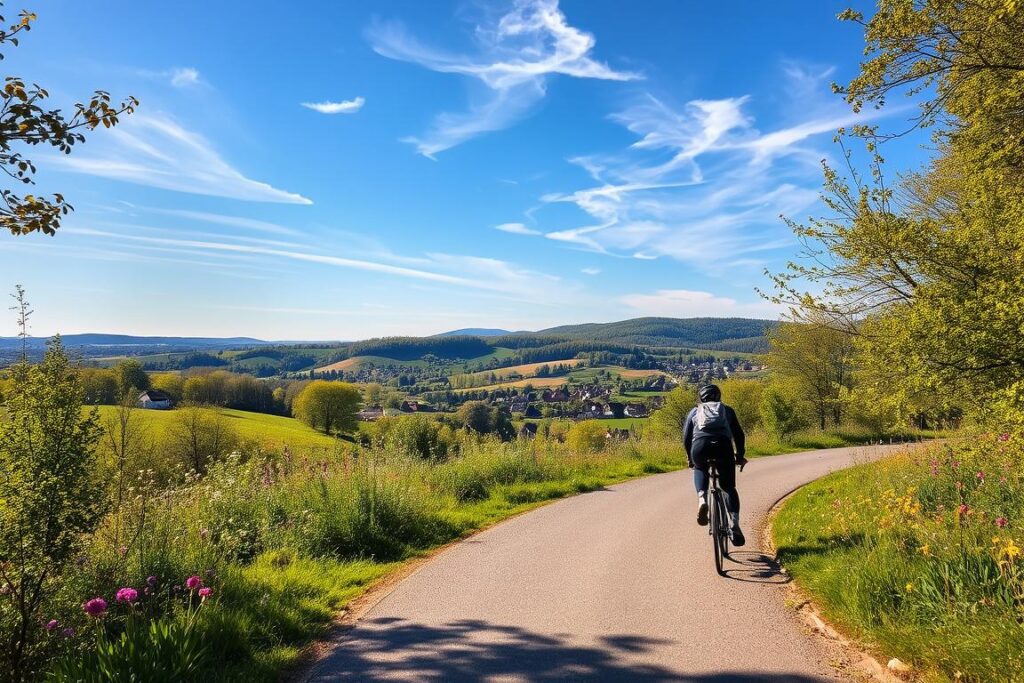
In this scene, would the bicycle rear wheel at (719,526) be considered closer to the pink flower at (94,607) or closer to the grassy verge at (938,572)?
the grassy verge at (938,572)

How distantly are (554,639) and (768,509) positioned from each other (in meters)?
6.97

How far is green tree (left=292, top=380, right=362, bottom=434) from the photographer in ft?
239

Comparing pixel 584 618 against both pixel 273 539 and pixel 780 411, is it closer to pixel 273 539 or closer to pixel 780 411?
pixel 273 539

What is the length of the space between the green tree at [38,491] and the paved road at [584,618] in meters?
2.15

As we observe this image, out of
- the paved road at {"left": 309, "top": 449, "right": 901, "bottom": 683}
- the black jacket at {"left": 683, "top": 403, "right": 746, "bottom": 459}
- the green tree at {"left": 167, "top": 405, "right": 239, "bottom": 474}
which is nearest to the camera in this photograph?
the paved road at {"left": 309, "top": 449, "right": 901, "bottom": 683}

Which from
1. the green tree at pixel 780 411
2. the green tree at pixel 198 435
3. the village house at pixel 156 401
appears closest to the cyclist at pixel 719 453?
the green tree at pixel 780 411

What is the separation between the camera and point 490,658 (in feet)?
14.4

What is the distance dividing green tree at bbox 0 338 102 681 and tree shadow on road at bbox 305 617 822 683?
2.15m

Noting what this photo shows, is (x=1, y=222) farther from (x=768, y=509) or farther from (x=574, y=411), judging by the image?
(x=574, y=411)

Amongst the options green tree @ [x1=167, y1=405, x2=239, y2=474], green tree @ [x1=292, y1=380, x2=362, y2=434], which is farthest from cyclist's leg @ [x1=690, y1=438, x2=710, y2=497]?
green tree @ [x1=292, y1=380, x2=362, y2=434]

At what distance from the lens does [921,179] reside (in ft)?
44.2

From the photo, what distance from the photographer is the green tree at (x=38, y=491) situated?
13.0 ft

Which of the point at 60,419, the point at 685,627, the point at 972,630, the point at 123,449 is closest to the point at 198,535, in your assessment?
the point at 123,449

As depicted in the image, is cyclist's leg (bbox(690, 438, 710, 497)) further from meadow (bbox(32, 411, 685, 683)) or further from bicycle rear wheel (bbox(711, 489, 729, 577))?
meadow (bbox(32, 411, 685, 683))
